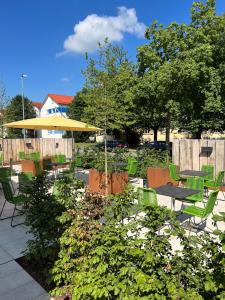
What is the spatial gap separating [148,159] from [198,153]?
2000mm

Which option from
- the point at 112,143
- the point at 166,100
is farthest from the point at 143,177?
the point at 112,143

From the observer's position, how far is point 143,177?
10539mm

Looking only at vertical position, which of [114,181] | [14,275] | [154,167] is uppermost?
[154,167]

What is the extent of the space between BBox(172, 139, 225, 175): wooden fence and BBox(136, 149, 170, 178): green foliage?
50 cm

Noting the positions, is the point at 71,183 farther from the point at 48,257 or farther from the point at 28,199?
the point at 48,257

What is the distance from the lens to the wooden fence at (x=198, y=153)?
29.1 feet

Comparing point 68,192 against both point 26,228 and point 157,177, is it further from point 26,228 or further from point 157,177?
point 157,177

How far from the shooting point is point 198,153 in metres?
9.37

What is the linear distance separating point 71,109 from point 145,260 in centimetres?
3770

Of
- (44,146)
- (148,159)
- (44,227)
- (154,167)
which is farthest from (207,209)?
(44,146)

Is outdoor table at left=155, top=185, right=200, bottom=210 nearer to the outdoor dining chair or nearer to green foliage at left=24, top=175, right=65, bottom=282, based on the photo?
the outdoor dining chair

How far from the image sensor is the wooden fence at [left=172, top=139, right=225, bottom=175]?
8.86 meters

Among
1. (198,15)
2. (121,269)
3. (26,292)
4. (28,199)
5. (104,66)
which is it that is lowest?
(26,292)

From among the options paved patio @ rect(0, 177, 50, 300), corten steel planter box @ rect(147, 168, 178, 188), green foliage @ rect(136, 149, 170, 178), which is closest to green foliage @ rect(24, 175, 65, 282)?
paved patio @ rect(0, 177, 50, 300)
